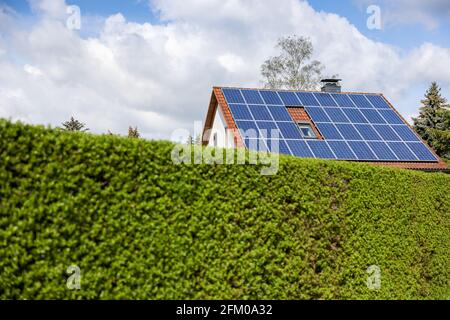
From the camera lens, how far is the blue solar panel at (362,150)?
54.9ft

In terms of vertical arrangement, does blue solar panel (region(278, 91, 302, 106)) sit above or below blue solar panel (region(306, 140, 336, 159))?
above

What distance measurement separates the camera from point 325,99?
67.4 feet

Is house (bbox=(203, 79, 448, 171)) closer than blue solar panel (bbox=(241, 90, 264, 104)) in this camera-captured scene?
Yes

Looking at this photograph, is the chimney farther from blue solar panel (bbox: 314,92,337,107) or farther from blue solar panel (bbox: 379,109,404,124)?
blue solar panel (bbox: 379,109,404,124)

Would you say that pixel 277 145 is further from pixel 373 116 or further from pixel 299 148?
pixel 373 116

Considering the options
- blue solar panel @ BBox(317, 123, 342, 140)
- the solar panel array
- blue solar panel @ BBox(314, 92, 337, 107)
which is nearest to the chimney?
the solar panel array

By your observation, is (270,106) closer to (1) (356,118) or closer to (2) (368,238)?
(1) (356,118)

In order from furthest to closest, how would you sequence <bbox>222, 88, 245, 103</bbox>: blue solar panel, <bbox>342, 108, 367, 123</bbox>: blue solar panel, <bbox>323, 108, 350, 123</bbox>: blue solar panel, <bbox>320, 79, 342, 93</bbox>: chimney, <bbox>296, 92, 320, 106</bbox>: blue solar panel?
<bbox>320, 79, 342, 93</bbox>: chimney → <bbox>296, 92, 320, 106</bbox>: blue solar panel → <bbox>342, 108, 367, 123</bbox>: blue solar panel → <bbox>323, 108, 350, 123</bbox>: blue solar panel → <bbox>222, 88, 245, 103</bbox>: blue solar panel

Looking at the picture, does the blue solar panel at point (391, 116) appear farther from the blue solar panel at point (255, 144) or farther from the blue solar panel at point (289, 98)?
the blue solar panel at point (255, 144)

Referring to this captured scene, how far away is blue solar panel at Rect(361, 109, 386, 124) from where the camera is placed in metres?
19.2

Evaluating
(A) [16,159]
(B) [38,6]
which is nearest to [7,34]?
(B) [38,6]

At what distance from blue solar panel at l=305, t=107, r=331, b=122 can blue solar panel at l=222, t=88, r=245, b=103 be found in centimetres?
312

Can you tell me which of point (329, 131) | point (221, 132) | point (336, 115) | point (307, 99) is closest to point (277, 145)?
point (329, 131)

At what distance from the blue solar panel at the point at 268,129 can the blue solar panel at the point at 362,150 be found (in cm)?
308
